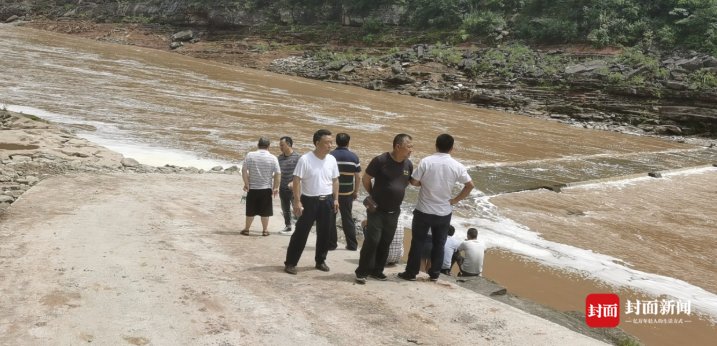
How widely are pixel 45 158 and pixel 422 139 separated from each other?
470 inches

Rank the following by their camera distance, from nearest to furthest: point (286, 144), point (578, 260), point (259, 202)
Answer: point (259, 202), point (286, 144), point (578, 260)

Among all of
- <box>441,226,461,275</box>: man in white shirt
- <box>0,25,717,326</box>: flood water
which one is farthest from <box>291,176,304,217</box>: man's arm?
<box>0,25,717,326</box>: flood water

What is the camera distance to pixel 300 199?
5.58 meters

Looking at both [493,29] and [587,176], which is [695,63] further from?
[587,176]

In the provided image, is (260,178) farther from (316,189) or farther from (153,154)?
(153,154)

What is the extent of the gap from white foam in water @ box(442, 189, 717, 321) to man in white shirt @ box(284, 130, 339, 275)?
4071mm

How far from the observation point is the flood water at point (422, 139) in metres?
9.30

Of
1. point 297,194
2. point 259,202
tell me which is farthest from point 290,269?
point 259,202

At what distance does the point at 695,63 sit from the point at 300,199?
104 ft

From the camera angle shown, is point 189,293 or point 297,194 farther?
point 297,194

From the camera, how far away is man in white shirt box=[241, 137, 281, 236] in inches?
269

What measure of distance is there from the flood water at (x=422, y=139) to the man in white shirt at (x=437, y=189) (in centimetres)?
352

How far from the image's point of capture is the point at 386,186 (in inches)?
207

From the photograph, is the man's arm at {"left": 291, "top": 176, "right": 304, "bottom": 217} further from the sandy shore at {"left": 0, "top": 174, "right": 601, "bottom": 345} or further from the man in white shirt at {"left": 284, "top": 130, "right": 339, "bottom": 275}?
the sandy shore at {"left": 0, "top": 174, "right": 601, "bottom": 345}
